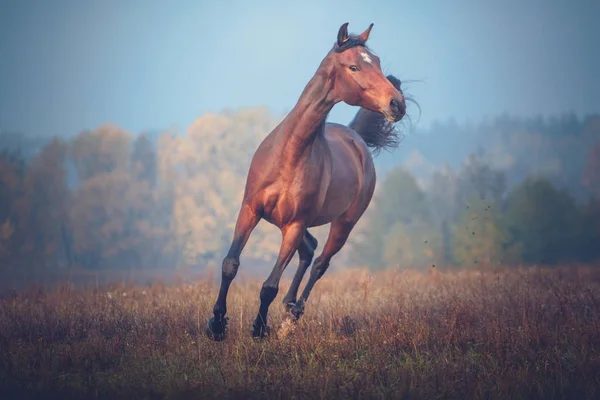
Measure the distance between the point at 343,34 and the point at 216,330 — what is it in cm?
355

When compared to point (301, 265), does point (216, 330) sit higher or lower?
lower

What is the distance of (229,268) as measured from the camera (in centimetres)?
743

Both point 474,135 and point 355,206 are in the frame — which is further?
point 474,135

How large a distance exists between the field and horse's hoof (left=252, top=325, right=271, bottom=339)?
15 cm

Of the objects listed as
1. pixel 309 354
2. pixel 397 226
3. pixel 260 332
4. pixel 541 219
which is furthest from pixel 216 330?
pixel 397 226

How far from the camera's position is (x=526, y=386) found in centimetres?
533

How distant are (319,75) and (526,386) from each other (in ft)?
13.2

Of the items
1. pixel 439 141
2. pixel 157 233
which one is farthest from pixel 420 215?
pixel 439 141

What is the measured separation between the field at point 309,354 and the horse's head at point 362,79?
94.7 inches

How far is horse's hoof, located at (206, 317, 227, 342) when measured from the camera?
7242mm

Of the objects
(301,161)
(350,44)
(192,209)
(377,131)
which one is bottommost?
(192,209)

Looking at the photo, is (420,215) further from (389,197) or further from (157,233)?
(157,233)

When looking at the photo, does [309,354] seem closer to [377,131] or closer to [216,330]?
[216,330]

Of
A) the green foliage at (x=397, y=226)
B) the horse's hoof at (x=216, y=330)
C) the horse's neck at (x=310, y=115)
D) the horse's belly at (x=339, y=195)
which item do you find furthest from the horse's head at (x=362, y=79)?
the green foliage at (x=397, y=226)
